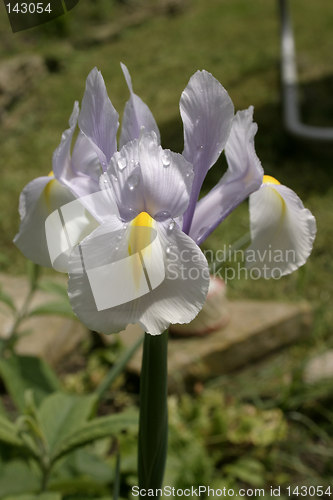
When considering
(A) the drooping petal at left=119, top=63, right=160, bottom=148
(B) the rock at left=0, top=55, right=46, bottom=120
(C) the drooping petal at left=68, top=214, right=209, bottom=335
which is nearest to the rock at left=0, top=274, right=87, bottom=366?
(A) the drooping petal at left=119, top=63, right=160, bottom=148

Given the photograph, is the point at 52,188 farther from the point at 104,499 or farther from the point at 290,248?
the point at 104,499

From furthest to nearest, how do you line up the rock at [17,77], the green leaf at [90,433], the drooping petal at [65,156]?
the rock at [17,77]
the green leaf at [90,433]
the drooping petal at [65,156]

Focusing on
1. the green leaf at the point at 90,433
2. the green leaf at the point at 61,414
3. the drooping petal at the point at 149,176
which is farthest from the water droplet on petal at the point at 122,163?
the green leaf at the point at 61,414

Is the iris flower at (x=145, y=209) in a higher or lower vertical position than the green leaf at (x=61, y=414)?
higher

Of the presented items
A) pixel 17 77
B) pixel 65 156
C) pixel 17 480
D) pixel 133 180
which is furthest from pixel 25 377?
pixel 17 77

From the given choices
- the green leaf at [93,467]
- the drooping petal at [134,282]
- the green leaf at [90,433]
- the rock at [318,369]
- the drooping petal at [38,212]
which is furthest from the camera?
the rock at [318,369]

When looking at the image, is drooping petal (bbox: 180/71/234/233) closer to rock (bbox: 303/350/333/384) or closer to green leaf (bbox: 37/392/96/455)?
green leaf (bbox: 37/392/96/455)

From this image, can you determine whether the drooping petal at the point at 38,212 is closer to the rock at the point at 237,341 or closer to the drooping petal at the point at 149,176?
the drooping petal at the point at 149,176

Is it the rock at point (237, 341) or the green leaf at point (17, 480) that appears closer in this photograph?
the green leaf at point (17, 480)
